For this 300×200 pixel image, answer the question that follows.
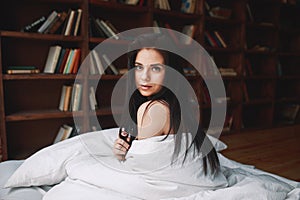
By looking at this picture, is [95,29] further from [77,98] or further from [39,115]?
[39,115]

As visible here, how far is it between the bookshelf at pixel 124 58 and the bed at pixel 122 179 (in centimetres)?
119

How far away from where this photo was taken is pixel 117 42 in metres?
2.34

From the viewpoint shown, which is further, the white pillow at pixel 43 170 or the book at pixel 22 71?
the book at pixel 22 71

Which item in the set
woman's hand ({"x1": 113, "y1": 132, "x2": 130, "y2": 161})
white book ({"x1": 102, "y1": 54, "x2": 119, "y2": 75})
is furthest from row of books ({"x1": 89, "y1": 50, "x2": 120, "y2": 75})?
woman's hand ({"x1": 113, "y1": 132, "x2": 130, "y2": 161})

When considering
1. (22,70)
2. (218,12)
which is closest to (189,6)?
(218,12)

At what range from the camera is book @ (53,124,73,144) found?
2.33 m

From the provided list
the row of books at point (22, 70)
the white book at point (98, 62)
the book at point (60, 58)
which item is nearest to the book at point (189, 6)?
the white book at point (98, 62)

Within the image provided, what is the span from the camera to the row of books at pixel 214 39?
117 inches

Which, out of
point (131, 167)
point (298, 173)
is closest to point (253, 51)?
point (298, 173)

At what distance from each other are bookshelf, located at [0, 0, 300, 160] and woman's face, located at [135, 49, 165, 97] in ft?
5.22

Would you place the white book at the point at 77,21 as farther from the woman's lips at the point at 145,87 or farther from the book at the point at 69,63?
the woman's lips at the point at 145,87

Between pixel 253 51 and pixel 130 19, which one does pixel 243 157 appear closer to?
pixel 253 51

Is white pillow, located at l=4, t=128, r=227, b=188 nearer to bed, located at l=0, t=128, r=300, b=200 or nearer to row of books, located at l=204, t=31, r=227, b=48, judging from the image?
bed, located at l=0, t=128, r=300, b=200

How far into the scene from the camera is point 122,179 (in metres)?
0.87
